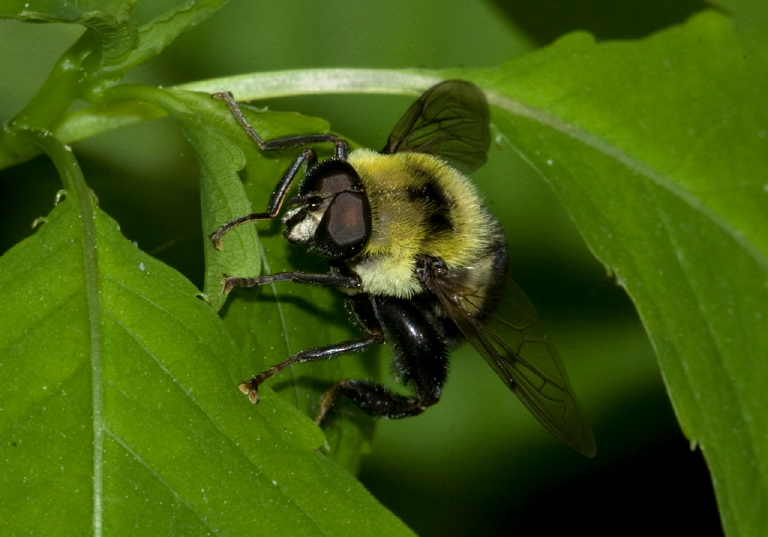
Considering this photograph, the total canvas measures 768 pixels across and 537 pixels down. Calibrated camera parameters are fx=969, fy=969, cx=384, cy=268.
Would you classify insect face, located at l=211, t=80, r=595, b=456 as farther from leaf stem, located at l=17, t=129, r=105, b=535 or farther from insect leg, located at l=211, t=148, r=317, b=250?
leaf stem, located at l=17, t=129, r=105, b=535

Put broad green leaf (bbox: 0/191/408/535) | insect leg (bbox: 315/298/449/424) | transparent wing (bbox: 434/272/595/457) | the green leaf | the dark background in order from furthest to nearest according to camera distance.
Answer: the dark background
insect leg (bbox: 315/298/449/424)
transparent wing (bbox: 434/272/595/457)
the green leaf
broad green leaf (bbox: 0/191/408/535)

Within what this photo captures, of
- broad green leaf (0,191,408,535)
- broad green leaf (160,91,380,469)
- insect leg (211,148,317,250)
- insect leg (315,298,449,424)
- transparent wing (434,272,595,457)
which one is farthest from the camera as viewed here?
insect leg (315,298,449,424)

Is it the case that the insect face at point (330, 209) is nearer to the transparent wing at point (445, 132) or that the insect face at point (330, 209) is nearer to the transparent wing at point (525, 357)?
the transparent wing at point (525, 357)

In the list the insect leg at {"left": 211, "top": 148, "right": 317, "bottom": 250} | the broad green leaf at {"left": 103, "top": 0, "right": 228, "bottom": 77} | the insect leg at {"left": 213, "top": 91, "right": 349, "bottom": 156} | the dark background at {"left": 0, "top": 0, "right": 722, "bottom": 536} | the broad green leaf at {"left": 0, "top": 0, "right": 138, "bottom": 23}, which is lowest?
the dark background at {"left": 0, "top": 0, "right": 722, "bottom": 536}

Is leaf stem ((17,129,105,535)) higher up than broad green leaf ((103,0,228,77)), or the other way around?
broad green leaf ((103,0,228,77))

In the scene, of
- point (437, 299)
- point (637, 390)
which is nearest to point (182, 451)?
point (437, 299)

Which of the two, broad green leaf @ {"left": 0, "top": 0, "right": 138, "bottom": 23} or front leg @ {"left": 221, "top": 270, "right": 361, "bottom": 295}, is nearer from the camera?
broad green leaf @ {"left": 0, "top": 0, "right": 138, "bottom": 23}

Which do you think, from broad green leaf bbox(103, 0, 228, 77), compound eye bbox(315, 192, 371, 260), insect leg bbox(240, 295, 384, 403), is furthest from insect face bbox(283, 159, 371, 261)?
broad green leaf bbox(103, 0, 228, 77)

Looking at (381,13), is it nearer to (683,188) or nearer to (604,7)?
(604,7)
